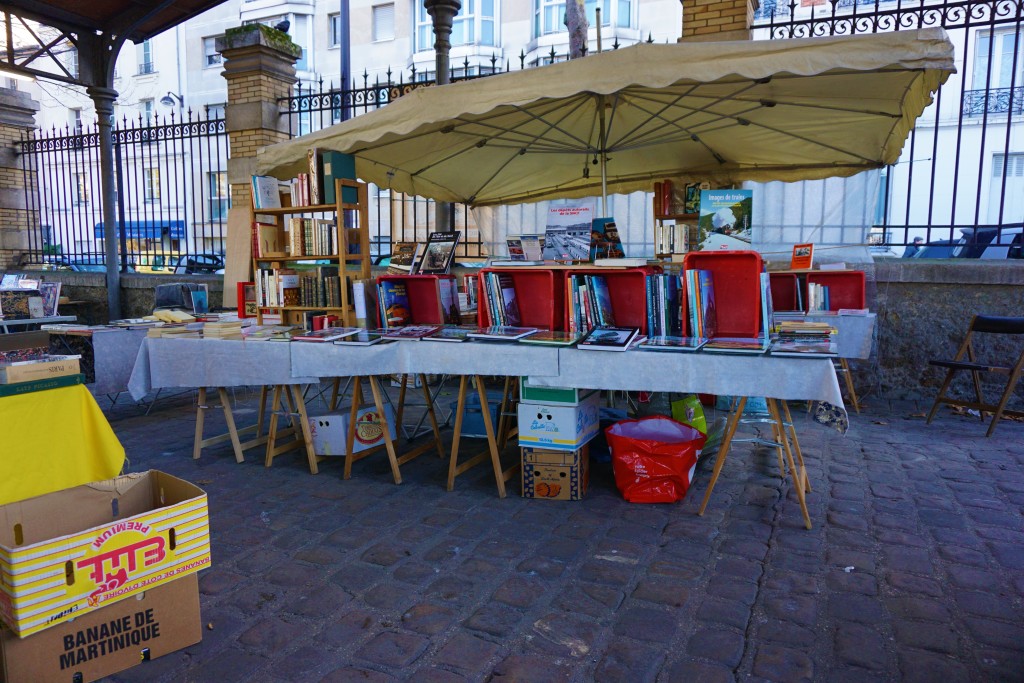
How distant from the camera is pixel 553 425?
4.06m

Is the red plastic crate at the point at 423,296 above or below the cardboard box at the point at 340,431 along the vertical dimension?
above

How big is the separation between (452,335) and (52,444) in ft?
7.13

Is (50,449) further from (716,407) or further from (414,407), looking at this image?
(716,407)

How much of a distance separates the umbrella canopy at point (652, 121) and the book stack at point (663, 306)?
3.76 ft

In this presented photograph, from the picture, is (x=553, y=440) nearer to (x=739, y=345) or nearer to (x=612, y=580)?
(x=612, y=580)

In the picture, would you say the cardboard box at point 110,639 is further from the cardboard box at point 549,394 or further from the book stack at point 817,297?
the book stack at point 817,297

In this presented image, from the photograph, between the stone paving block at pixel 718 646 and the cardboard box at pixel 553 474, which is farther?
the cardboard box at pixel 553 474

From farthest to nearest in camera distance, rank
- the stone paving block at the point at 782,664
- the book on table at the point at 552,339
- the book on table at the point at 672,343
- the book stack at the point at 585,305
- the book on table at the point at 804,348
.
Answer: the book stack at the point at 585,305
the book on table at the point at 552,339
the book on table at the point at 672,343
the book on table at the point at 804,348
the stone paving block at the point at 782,664

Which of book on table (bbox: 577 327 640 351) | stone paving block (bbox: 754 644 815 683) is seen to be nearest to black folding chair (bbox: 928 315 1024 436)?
book on table (bbox: 577 327 640 351)

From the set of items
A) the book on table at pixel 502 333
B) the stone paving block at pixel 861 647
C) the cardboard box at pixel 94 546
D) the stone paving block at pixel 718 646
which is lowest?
the stone paving block at pixel 718 646

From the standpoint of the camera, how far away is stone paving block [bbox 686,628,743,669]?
2.52m

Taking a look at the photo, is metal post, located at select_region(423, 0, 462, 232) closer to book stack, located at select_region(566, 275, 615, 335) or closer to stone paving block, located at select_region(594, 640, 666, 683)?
book stack, located at select_region(566, 275, 615, 335)

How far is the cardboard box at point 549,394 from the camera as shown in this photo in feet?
13.1

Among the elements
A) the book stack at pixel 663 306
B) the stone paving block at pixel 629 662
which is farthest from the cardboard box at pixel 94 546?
the book stack at pixel 663 306
